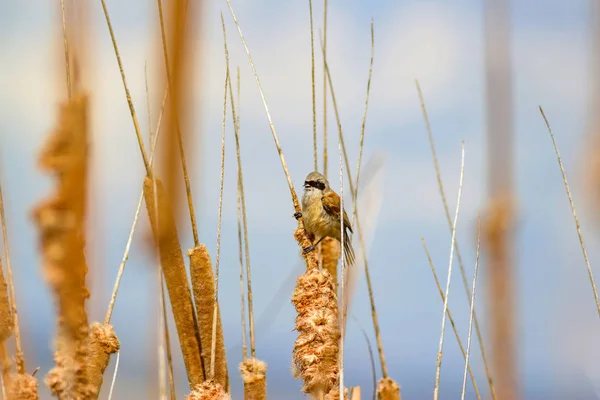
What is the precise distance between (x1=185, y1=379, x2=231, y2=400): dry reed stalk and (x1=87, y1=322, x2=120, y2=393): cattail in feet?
0.95

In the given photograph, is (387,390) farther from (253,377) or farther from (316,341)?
(253,377)

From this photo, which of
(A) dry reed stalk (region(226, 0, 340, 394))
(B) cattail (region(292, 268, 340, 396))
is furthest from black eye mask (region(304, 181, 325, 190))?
(B) cattail (region(292, 268, 340, 396))

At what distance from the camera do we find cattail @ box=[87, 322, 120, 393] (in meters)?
1.95

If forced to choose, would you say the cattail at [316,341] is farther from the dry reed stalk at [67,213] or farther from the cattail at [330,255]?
the dry reed stalk at [67,213]

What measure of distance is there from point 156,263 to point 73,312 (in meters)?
0.57

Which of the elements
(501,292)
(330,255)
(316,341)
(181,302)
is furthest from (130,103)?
(330,255)

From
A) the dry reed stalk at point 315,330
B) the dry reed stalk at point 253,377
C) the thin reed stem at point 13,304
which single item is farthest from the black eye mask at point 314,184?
the thin reed stem at point 13,304

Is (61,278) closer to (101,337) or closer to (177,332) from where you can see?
(101,337)

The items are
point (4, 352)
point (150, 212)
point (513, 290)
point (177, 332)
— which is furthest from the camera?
point (177, 332)

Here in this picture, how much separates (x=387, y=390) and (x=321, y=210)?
285 centimetres

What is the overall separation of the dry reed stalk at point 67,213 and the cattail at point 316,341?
47.1 inches

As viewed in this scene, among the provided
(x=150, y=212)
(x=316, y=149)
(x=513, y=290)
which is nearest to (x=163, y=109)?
(x=513, y=290)

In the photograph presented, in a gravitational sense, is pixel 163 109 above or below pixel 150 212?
below

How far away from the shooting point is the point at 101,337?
203 centimetres
